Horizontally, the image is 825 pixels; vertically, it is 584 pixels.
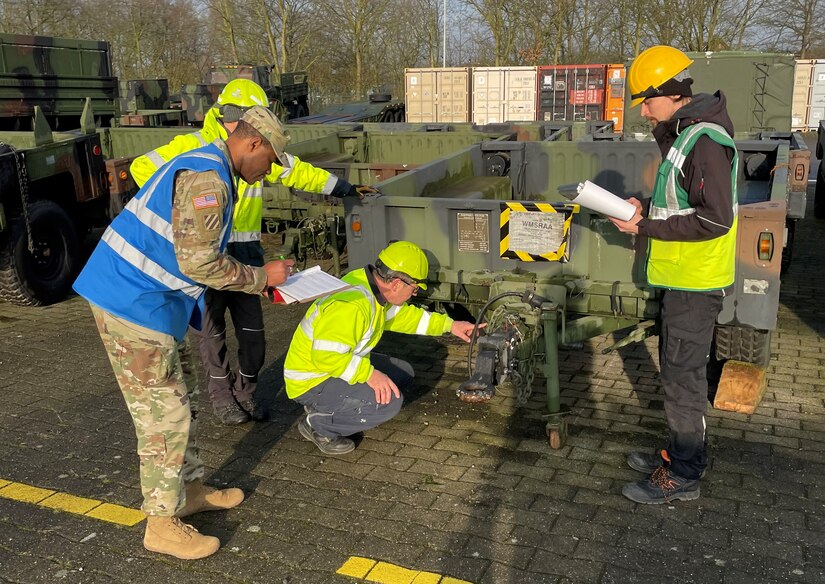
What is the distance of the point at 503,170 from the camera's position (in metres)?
7.26

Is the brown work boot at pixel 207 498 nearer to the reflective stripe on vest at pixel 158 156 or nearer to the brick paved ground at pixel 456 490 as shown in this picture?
the brick paved ground at pixel 456 490

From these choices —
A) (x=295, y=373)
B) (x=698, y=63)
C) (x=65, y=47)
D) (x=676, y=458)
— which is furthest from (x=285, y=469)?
(x=65, y=47)

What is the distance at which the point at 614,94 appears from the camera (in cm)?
2398

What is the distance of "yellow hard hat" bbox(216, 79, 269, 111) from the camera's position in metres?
4.55

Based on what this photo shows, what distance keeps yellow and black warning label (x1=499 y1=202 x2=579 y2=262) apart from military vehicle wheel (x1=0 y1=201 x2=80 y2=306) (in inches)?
196

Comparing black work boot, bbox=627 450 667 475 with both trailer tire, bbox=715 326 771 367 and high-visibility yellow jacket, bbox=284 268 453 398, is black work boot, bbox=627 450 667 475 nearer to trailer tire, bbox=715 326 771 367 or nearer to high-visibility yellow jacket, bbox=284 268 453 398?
trailer tire, bbox=715 326 771 367

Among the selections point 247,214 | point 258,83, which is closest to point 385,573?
point 247,214

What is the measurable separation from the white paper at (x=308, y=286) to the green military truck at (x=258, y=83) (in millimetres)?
14466

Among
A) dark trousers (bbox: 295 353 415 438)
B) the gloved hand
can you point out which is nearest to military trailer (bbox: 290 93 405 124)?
the gloved hand

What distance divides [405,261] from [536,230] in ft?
2.95

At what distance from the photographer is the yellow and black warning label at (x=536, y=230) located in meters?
4.61

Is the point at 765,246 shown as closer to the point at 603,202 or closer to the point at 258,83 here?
the point at 603,202

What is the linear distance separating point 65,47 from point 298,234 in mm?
7902

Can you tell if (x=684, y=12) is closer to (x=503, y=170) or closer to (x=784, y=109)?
(x=784, y=109)
